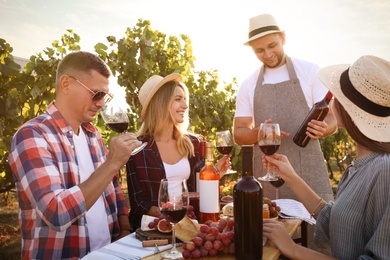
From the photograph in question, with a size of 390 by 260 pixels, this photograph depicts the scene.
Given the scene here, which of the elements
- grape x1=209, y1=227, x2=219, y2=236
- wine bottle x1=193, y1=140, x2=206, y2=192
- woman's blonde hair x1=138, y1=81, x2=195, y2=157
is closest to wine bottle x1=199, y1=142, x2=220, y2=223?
wine bottle x1=193, y1=140, x2=206, y2=192

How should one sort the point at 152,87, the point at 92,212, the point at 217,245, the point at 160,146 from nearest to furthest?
the point at 217,245, the point at 92,212, the point at 160,146, the point at 152,87

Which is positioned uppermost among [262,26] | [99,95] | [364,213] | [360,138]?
[262,26]

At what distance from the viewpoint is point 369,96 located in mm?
1644

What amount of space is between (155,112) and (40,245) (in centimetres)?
152

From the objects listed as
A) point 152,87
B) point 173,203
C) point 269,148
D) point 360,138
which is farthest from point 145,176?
point 360,138

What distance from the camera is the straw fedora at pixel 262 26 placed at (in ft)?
12.0

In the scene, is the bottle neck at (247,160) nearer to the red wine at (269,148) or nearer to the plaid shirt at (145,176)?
the red wine at (269,148)

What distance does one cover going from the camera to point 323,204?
2.27m

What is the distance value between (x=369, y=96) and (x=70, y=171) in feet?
5.33

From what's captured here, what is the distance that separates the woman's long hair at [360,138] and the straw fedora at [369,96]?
58 millimetres

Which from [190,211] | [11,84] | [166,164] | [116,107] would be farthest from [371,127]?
[11,84]

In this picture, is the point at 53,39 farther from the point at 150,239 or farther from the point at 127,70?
the point at 150,239

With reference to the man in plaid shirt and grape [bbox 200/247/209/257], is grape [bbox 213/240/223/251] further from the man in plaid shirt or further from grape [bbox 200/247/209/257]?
the man in plaid shirt

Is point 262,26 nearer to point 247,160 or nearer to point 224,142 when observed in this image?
point 224,142
